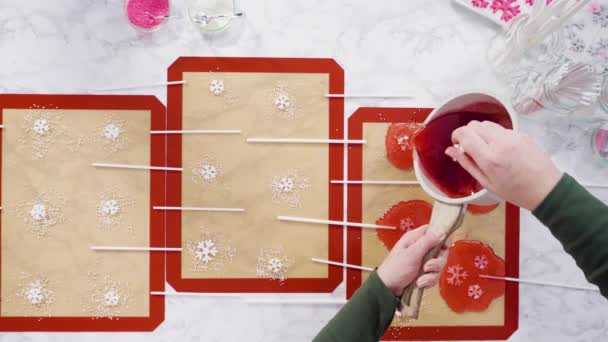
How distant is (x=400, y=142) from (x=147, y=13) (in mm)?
469

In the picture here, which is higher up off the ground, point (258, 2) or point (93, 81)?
point (258, 2)

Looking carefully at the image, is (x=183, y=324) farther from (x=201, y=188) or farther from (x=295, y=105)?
(x=295, y=105)

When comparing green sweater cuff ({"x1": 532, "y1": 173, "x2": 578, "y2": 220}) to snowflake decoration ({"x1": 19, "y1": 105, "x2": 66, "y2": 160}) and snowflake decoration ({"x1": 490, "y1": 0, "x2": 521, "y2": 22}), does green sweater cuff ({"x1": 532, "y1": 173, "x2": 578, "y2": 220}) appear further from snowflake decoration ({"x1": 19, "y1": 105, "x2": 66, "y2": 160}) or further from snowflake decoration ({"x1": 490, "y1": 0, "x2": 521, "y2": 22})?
snowflake decoration ({"x1": 19, "y1": 105, "x2": 66, "y2": 160})

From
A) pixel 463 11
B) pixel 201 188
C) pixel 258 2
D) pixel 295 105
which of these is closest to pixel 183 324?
pixel 201 188

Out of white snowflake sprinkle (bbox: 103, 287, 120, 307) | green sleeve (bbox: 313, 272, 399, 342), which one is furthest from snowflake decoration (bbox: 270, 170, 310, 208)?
white snowflake sprinkle (bbox: 103, 287, 120, 307)

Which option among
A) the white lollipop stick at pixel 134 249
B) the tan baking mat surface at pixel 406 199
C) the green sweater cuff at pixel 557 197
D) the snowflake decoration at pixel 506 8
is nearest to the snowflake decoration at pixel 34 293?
the white lollipop stick at pixel 134 249

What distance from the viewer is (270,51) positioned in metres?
0.84

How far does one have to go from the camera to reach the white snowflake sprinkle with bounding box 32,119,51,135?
838 mm

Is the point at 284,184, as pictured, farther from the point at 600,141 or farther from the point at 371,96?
the point at 600,141

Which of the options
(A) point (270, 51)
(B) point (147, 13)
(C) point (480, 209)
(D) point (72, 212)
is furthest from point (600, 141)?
(D) point (72, 212)

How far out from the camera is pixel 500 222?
843 millimetres

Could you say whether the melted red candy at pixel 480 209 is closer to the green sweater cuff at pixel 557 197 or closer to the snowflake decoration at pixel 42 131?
the green sweater cuff at pixel 557 197

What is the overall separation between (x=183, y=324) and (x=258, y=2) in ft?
1.83

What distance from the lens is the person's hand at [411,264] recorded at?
681mm
